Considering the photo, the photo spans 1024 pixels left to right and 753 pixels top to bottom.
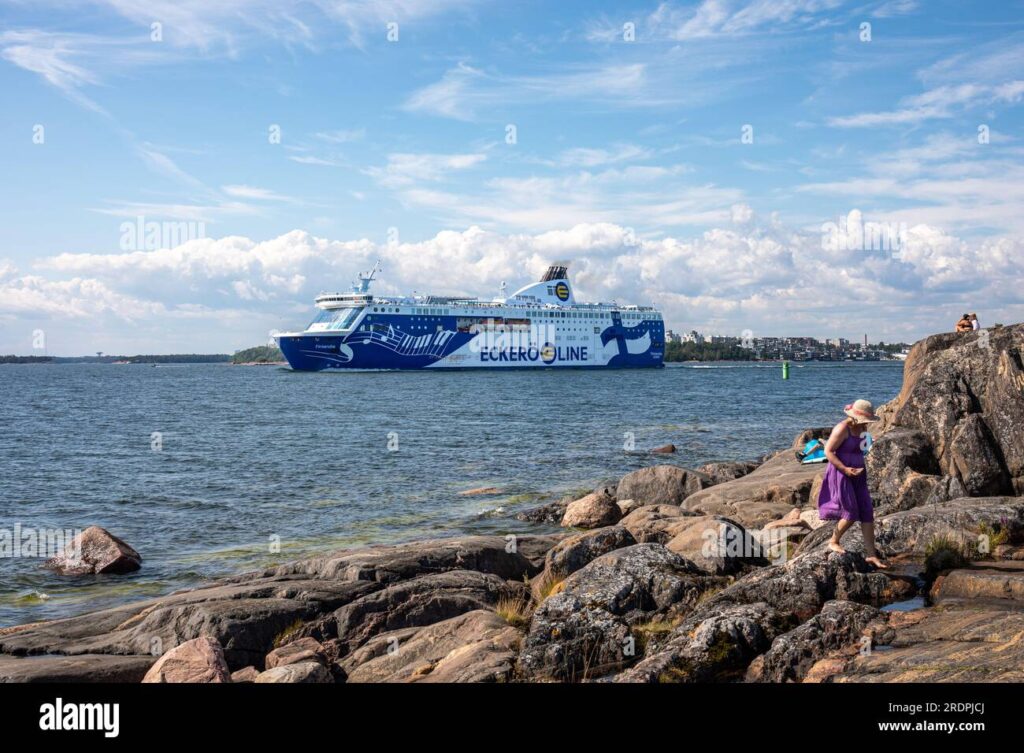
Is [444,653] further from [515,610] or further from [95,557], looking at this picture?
[95,557]

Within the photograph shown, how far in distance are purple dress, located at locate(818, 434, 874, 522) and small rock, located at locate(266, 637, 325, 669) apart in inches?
200

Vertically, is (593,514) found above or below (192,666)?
below

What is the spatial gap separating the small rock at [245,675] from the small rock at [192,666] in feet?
1.06

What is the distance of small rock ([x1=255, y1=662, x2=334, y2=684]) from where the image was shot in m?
6.69

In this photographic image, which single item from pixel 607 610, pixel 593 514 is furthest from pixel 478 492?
pixel 607 610

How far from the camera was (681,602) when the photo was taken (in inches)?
287

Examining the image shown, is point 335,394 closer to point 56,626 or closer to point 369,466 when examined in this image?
point 369,466

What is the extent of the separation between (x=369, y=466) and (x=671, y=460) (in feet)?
30.3

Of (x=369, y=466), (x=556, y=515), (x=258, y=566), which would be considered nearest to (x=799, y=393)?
(x=369, y=466)

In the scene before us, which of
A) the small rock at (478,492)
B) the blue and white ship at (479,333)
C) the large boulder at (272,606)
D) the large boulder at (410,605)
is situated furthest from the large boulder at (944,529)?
the blue and white ship at (479,333)

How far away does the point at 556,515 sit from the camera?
16031mm

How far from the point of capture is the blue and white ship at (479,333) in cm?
8544

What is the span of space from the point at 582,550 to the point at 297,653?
148 inches

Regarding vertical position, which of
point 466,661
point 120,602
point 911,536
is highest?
point 911,536
